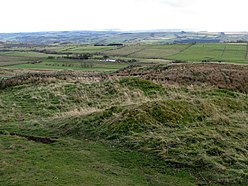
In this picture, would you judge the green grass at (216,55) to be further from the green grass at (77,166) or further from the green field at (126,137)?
the green grass at (77,166)

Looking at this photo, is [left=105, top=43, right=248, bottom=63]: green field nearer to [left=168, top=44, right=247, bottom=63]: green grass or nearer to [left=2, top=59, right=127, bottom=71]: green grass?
[left=168, top=44, right=247, bottom=63]: green grass

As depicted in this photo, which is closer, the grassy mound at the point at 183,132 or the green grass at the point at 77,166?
the green grass at the point at 77,166

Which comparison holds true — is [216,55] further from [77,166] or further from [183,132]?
[77,166]

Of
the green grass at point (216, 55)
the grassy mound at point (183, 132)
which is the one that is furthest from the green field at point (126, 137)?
the green grass at point (216, 55)

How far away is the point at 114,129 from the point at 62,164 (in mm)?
4339

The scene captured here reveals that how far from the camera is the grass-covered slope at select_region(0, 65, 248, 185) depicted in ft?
41.3

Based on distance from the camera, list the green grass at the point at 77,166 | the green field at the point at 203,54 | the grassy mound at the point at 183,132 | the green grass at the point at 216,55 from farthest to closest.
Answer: the green field at the point at 203,54 → the green grass at the point at 216,55 → the grassy mound at the point at 183,132 → the green grass at the point at 77,166

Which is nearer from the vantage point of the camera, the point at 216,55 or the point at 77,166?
the point at 77,166

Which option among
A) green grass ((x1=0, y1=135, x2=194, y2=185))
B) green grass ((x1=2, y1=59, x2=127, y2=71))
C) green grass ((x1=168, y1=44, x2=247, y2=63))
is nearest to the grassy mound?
green grass ((x1=0, y1=135, x2=194, y2=185))

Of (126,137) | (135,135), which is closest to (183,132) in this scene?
(135,135)

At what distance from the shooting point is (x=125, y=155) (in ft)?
46.8

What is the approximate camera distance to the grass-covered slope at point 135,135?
41.3ft

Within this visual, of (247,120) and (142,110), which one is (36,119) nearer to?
(142,110)

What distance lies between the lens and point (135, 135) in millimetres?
16016
